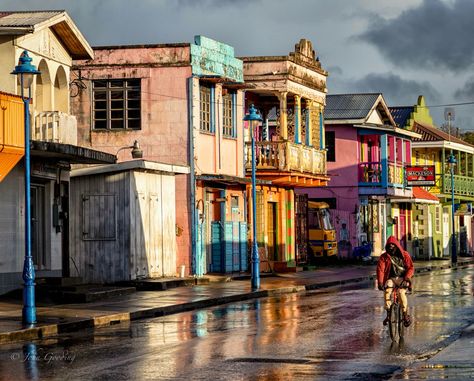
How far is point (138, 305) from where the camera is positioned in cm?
2589

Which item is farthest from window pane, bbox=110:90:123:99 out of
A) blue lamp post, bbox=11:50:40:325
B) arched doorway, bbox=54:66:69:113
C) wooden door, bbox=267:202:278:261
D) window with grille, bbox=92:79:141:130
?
blue lamp post, bbox=11:50:40:325

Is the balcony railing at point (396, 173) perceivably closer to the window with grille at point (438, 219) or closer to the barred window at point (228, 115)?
the window with grille at point (438, 219)

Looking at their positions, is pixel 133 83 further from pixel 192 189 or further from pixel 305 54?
pixel 305 54

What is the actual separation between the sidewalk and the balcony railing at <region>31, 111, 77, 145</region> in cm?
422

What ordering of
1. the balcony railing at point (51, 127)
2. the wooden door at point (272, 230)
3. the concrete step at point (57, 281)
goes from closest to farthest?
the concrete step at point (57, 281) < the balcony railing at point (51, 127) < the wooden door at point (272, 230)

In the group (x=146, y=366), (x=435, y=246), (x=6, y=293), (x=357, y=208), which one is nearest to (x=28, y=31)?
(x=6, y=293)

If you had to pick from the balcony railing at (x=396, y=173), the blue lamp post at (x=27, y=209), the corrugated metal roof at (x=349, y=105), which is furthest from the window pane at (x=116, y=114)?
the balcony railing at (x=396, y=173)

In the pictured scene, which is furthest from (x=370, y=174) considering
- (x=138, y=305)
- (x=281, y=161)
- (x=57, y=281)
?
(x=138, y=305)

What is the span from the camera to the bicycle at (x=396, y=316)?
1805 centimetres

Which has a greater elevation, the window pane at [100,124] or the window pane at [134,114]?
the window pane at [134,114]

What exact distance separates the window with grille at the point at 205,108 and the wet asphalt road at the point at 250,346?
12207 mm

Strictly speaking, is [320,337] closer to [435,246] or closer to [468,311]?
[468,311]

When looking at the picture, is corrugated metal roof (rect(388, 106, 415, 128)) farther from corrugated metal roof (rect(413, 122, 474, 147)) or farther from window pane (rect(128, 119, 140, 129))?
window pane (rect(128, 119, 140, 129))

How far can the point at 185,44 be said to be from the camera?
120 ft
